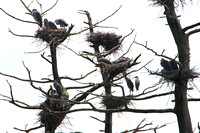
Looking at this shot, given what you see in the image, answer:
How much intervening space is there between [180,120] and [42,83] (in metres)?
3.99

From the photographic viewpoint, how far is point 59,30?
9617 mm

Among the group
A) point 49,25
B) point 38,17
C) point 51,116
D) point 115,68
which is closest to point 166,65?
point 115,68

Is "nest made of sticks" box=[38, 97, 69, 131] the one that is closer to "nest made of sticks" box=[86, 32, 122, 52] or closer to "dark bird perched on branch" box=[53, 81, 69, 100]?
"dark bird perched on branch" box=[53, 81, 69, 100]

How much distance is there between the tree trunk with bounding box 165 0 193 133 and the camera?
643cm

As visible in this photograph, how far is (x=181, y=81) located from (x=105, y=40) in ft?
11.7

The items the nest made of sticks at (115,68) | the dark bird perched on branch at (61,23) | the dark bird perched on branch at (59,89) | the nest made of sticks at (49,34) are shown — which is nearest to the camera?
the nest made of sticks at (115,68)

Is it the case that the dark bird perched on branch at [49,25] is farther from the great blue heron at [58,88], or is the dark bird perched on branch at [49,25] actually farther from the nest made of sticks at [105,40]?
the great blue heron at [58,88]

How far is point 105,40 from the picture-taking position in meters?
9.80

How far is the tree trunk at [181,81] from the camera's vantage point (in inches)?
253

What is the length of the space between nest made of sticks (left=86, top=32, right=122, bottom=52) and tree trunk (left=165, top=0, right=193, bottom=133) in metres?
2.91

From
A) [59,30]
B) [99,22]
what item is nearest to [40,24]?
[59,30]

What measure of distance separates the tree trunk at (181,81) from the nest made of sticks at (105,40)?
291 cm

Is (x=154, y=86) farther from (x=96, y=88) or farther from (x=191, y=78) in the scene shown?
(x=96, y=88)

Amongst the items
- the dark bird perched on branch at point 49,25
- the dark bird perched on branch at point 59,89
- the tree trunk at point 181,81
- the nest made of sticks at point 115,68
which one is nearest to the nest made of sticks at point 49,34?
the dark bird perched on branch at point 49,25
